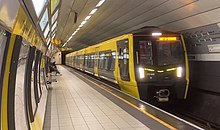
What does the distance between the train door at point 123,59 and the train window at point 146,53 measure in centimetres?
54

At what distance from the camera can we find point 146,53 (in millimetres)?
9664

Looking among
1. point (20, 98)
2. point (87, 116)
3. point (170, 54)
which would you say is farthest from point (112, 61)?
point (20, 98)

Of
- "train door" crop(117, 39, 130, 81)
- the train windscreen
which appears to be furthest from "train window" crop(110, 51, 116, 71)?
the train windscreen

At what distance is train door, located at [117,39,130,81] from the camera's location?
9.87m

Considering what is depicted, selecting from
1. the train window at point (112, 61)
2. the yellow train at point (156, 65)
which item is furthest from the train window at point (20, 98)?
the train window at point (112, 61)

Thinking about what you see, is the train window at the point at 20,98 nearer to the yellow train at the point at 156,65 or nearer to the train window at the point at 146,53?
the yellow train at the point at 156,65

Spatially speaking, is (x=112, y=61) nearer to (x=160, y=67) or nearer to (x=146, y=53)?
(x=146, y=53)

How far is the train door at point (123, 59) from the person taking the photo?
987 cm

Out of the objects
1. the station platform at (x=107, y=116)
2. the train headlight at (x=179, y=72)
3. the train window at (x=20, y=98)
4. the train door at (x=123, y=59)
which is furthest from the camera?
the train door at (x=123, y=59)

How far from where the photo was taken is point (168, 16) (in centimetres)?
1044

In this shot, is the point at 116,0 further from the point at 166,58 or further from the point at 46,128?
the point at 46,128

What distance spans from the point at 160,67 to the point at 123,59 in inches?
57.1

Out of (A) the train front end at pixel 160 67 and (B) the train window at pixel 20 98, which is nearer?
(B) the train window at pixel 20 98

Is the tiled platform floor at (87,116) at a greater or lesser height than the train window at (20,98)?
lesser
